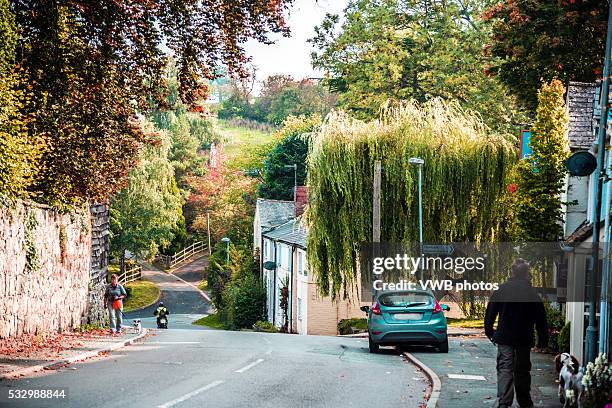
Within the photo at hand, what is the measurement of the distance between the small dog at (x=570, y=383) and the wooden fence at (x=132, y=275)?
5960cm

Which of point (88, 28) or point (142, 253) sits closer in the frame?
point (88, 28)

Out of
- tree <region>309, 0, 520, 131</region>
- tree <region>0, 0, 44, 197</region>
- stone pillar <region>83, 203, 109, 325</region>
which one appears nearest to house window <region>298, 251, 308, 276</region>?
tree <region>309, 0, 520, 131</region>

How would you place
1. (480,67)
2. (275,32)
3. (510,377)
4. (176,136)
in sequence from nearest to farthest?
(510,377) < (275,32) < (480,67) < (176,136)

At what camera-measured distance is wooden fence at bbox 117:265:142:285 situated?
2756 inches

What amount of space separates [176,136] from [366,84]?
142ft

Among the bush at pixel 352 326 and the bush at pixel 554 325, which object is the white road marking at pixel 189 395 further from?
the bush at pixel 352 326

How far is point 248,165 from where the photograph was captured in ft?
315

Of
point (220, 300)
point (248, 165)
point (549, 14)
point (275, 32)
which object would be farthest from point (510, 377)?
point (248, 165)

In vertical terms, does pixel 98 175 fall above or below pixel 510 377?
above

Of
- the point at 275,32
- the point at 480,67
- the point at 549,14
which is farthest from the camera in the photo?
the point at 480,67

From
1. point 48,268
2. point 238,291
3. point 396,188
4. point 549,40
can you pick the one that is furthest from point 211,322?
point 48,268

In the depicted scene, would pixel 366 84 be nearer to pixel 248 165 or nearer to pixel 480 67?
pixel 480 67

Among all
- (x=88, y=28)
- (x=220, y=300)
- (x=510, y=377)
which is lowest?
(x=220, y=300)

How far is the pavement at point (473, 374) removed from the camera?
13688mm
